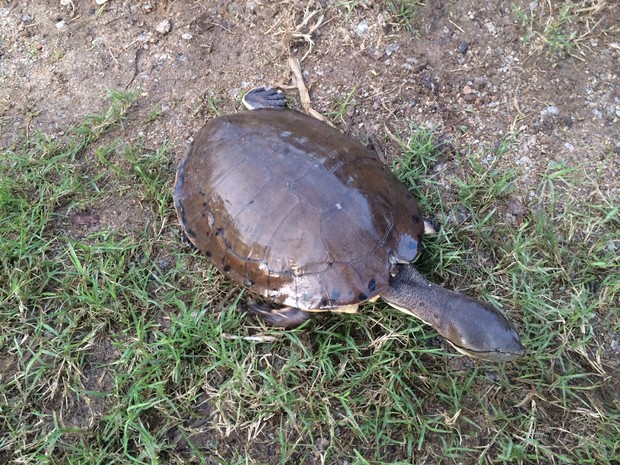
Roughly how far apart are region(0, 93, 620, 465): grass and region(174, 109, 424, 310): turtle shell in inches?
10.1

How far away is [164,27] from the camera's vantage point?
339 centimetres

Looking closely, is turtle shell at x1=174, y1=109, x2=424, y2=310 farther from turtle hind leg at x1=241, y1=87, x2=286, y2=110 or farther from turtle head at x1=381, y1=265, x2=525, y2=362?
turtle hind leg at x1=241, y1=87, x2=286, y2=110

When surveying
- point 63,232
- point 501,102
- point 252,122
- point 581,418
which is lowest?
point 581,418

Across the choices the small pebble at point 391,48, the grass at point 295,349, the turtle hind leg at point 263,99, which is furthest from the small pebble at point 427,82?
the turtle hind leg at point 263,99

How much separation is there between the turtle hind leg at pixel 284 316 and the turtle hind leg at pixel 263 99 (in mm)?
1313

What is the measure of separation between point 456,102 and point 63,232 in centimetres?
260

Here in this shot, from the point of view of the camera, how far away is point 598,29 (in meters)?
3.15

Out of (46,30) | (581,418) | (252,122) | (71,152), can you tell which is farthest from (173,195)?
(581,418)

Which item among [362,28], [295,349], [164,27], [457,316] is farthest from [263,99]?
[457,316]

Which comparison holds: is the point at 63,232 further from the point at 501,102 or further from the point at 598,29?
the point at 598,29

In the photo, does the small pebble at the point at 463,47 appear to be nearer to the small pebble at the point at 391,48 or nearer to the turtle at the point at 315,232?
the small pebble at the point at 391,48

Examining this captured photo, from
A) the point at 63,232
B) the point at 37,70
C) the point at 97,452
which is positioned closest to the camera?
the point at 97,452

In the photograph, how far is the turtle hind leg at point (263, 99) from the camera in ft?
9.97

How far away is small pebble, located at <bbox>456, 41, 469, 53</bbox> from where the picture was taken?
3188mm
